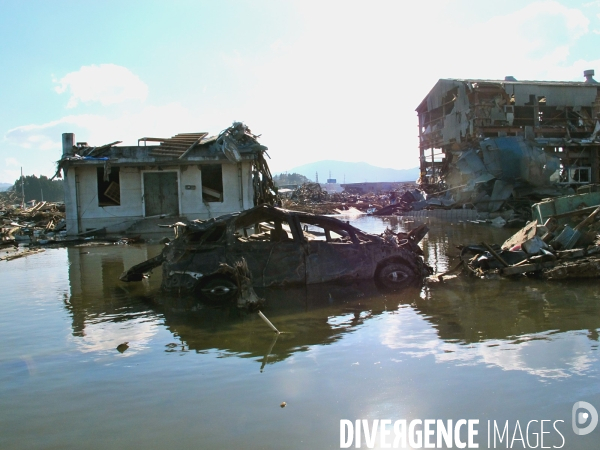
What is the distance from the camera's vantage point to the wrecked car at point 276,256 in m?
8.70

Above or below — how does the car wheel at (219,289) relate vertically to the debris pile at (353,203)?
below

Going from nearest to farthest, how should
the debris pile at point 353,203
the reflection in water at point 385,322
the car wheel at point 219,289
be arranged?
the reflection in water at point 385,322 → the car wheel at point 219,289 → the debris pile at point 353,203

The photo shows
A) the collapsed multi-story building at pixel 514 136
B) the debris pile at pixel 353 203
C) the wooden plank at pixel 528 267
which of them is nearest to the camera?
the wooden plank at pixel 528 267

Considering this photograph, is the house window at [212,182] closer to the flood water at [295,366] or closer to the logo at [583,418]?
the flood water at [295,366]

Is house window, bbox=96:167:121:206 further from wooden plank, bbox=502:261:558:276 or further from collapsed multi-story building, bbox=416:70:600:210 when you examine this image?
collapsed multi-story building, bbox=416:70:600:210

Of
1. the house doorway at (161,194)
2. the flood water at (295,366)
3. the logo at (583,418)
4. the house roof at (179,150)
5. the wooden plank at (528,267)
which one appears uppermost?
A: the house roof at (179,150)

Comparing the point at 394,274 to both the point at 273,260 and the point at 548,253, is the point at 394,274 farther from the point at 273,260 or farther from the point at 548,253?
the point at 548,253

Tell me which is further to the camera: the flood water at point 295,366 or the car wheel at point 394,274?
the car wheel at point 394,274

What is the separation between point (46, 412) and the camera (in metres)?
4.34

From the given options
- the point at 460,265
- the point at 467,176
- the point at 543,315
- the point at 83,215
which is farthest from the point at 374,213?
the point at 543,315

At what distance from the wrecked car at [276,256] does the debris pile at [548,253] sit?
4.02ft

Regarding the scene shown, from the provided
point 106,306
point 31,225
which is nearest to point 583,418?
point 106,306

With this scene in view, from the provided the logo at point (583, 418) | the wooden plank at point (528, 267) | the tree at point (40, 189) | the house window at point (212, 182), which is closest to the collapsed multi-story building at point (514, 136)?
the house window at point (212, 182)

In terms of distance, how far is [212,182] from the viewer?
22.3 metres
